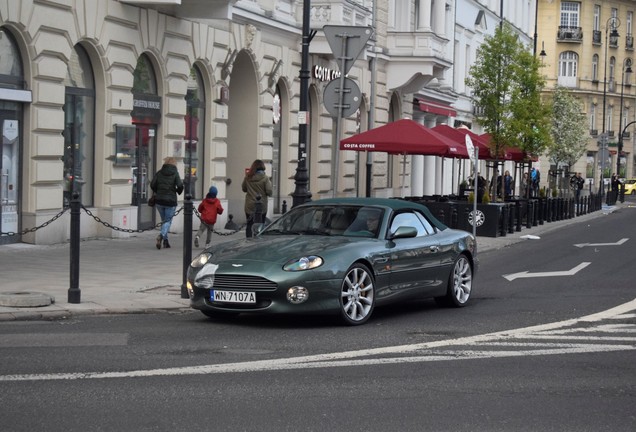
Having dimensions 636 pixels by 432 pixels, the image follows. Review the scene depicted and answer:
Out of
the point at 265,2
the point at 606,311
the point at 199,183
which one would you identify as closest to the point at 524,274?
the point at 606,311

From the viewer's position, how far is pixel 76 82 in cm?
2330

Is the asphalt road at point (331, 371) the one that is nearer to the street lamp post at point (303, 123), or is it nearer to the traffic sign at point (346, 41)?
the traffic sign at point (346, 41)

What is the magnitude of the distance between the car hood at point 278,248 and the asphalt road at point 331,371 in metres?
0.65

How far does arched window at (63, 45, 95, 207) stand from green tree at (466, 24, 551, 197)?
693 inches

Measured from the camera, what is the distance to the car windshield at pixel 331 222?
44.3 feet

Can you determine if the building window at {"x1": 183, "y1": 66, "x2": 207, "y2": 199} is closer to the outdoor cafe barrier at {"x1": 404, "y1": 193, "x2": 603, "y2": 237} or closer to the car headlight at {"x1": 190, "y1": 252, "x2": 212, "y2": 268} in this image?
the outdoor cafe barrier at {"x1": 404, "y1": 193, "x2": 603, "y2": 237}

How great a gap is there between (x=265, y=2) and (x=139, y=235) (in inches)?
340

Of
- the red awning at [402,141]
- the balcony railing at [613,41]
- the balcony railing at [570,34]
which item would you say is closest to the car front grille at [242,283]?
the red awning at [402,141]

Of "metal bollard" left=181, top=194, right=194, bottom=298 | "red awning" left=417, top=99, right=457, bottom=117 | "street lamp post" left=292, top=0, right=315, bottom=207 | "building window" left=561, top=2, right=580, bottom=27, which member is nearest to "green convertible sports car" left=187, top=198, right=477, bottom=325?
"metal bollard" left=181, top=194, right=194, bottom=298

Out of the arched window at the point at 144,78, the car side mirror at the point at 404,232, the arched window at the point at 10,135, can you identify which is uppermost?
the arched window at the point at 144,78

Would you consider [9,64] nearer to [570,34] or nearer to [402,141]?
[402,141]

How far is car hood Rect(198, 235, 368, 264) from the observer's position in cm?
1243

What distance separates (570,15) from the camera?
104 metres

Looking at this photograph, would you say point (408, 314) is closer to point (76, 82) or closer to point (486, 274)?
point (486, 274)
